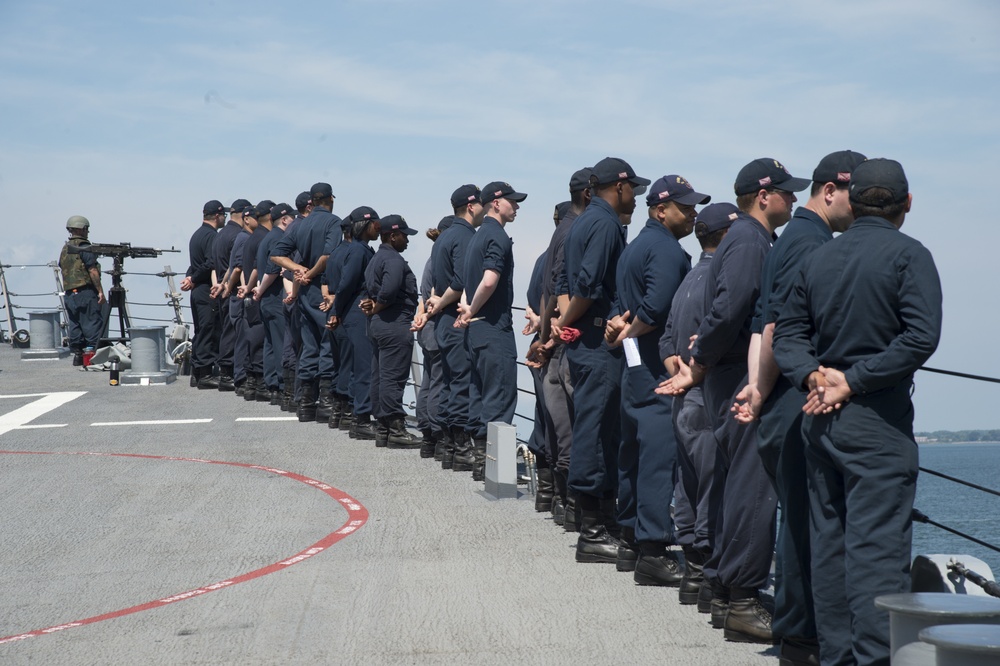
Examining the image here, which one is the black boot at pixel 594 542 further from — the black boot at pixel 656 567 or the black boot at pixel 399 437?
the black boot at pixel 399 437

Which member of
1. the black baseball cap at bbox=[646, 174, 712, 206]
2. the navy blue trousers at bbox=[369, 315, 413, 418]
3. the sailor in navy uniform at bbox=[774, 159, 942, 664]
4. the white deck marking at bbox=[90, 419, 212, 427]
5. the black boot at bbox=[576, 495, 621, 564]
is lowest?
the white deck marking at bbox=[90, 419, 212, 427]

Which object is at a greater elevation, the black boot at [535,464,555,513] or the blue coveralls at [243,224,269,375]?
the blue coveralls at [243,224,269,375]

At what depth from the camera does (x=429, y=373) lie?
35.5 ft

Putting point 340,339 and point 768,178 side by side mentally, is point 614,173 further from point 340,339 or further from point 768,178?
point 340,339

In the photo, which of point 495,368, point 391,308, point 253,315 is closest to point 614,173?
point 495,368

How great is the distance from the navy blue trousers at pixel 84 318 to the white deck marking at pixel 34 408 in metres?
2.69

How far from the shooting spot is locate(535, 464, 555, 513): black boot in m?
8.37

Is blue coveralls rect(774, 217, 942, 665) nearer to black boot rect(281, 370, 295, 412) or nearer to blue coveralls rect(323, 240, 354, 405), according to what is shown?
blue coveralls rect(323, 240, 354, 405)

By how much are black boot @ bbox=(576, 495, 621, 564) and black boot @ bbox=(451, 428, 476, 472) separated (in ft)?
10.7

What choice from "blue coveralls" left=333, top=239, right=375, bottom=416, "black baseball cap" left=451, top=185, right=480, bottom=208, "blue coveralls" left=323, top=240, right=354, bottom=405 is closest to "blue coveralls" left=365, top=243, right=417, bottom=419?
"blue coveralls" left=333, top=239, right=375, bottom=416

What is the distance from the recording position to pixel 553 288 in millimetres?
7484

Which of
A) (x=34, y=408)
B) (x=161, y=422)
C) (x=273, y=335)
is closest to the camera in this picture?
(x=161, y=422)

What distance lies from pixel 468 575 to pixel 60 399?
1120 cm

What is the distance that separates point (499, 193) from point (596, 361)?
9.10ft
